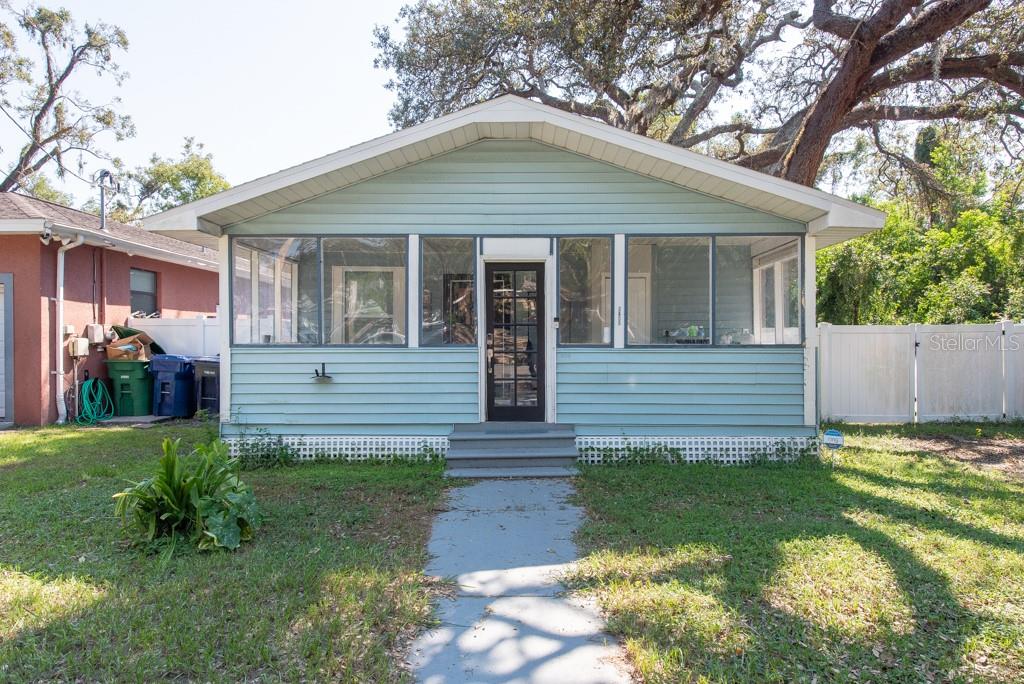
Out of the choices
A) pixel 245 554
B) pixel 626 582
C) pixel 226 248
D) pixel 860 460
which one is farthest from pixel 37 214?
pixel 860 460

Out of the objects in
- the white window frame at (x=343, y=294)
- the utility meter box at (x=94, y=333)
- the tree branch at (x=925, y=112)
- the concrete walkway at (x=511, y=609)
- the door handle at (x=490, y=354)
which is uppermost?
the tree branch at (x=925, y=112)

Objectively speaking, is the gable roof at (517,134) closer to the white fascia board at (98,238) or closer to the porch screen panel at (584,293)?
the porch screen panel at (584,293)

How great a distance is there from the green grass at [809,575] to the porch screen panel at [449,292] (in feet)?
7.01

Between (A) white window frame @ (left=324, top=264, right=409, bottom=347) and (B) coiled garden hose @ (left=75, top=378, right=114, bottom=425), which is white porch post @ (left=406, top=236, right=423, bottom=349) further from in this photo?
(B) coiled garden hose @ (left=75, top=378, right=114, bottom=425)

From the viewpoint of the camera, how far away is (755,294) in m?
7.07

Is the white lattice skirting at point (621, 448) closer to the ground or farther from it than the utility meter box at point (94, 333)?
closer to the ground

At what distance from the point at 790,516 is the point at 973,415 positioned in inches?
260

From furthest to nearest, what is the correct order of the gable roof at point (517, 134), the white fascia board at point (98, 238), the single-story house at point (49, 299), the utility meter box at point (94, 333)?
the utility meter box at point (94, 333)
the single-story house at point (49, 299)
the white fascia board at point (98, 238)
the gable roof at point (517, 134)

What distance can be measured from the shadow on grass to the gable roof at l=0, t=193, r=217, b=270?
7142mm

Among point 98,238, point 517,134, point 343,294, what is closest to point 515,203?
point 517,134

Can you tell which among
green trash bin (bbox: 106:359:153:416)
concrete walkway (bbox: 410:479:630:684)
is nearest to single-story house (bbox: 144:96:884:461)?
concrete walkway (bbox: 410:479:630:684)

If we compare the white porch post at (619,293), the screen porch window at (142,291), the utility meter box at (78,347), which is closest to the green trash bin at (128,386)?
the utility meter box at (78,347)

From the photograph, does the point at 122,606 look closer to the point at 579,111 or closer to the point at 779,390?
the point at 779,390

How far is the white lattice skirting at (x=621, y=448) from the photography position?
686 cm
